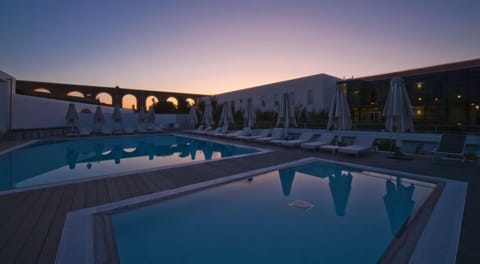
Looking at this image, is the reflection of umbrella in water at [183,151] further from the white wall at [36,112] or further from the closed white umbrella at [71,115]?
the white wall at [36,112]

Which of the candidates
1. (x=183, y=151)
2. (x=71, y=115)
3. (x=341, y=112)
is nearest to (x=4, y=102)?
(x=71, y=115)

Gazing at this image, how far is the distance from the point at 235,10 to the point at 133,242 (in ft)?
37.3

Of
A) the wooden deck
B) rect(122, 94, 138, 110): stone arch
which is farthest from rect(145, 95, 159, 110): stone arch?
the wooden deck

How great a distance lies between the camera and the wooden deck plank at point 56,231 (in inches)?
80.6

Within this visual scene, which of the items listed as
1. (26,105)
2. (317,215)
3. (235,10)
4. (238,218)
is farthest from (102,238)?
(26,105)

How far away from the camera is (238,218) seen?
3.37 m

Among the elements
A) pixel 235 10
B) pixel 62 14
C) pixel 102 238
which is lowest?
pixel 102 238

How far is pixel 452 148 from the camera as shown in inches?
237

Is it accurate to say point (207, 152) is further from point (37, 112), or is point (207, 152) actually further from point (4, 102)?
point (37, 112)

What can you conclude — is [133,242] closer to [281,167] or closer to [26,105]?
[281,167]

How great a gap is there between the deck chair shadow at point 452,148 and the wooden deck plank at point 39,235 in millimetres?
8552

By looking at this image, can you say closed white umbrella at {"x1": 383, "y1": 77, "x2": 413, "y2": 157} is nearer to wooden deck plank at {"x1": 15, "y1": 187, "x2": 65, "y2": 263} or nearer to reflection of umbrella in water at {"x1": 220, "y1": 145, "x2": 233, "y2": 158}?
reflection of umbrella in water at {"x1": 220, "y1": 145, "x2": 233, "y2": 158}

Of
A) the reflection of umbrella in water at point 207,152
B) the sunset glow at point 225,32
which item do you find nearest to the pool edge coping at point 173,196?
the reflection of umbrella in water at point 207,152

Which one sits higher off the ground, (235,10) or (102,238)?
(235,10)
